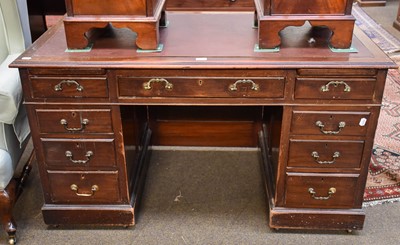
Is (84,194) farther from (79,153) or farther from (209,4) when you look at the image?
(209,4)

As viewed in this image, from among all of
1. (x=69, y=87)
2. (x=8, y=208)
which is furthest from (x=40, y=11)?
(x=8, y=208)

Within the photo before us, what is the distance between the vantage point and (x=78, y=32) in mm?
1561

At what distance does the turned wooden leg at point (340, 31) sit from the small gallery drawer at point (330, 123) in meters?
0.24

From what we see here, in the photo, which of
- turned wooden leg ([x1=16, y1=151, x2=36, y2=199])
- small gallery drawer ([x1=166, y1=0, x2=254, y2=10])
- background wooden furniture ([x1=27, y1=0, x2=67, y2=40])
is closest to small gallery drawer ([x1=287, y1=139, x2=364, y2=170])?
small gallery drawer ([x1=166, y1=0, x2=254, y2=10])

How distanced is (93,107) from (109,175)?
0.98ft

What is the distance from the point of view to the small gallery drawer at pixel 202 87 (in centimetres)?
152

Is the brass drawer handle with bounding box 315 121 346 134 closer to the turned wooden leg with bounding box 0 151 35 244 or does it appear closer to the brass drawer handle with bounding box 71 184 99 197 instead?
the brass drawer handle with bounding box 71 184 99 197

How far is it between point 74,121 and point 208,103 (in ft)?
1.63

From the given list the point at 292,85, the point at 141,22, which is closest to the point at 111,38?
the point at 141,22

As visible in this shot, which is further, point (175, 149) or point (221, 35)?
point (175, 149)

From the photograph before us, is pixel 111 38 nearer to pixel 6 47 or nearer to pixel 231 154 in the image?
pixel 6 47

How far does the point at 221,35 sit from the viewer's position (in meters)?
1.73

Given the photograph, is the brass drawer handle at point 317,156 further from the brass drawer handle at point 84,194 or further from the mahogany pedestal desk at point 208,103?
the brass drawer handle at point 84,194

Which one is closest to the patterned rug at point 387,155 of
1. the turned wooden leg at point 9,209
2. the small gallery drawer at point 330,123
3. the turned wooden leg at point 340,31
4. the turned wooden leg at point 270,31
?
the small gallery drawer at point 330,123
